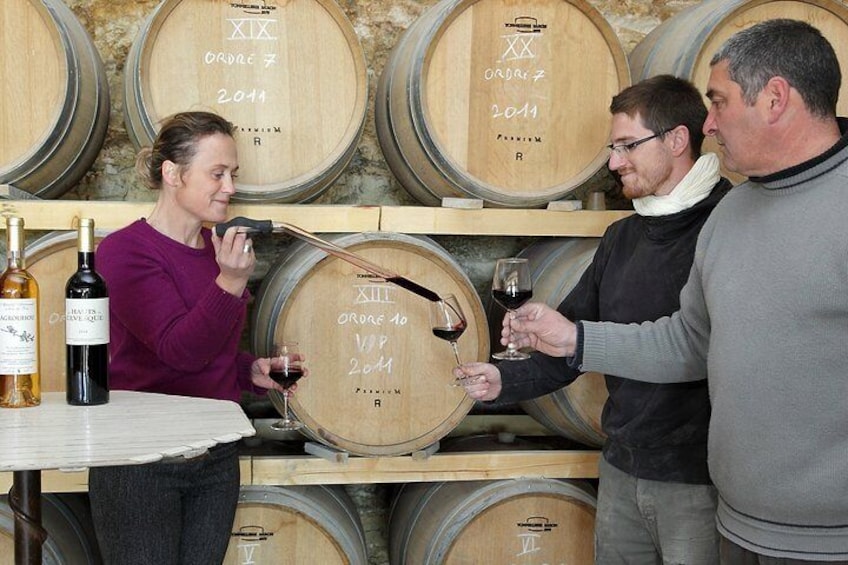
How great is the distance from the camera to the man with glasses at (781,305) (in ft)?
5.33

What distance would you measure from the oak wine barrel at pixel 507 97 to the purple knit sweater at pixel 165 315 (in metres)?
0.75

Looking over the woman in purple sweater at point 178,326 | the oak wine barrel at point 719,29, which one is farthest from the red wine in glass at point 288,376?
the oak wine barrel at point 719,29

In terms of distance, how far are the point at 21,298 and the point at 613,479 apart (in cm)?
155

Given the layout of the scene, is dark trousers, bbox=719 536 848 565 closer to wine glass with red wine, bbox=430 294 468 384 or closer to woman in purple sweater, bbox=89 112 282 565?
wine glass with red wine, bbox=430 294 468 384

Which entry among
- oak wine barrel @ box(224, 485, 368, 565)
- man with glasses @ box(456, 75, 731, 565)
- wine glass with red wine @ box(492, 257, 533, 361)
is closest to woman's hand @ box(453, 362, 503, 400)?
man with glasses @ box(456, 75, 731, 565)

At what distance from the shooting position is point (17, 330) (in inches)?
64.5

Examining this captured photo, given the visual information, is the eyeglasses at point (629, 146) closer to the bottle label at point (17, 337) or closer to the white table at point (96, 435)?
the white table at point (96, 435)

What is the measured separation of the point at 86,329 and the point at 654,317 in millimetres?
1390

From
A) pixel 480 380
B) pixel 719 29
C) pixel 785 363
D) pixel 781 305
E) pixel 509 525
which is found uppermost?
pixel 719 29

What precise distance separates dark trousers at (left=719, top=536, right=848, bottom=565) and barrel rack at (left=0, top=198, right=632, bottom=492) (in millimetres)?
798

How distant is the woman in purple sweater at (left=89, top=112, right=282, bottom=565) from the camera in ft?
6.41

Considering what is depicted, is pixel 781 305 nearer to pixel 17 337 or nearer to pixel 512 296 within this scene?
pixel 512 296

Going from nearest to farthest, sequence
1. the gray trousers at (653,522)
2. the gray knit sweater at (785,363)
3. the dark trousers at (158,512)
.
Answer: the gray knit sweater at (785,363) < the dark trousers at (158,512) < the gray trousers at (653,522)

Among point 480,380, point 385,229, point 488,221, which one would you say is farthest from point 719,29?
point 480,380
